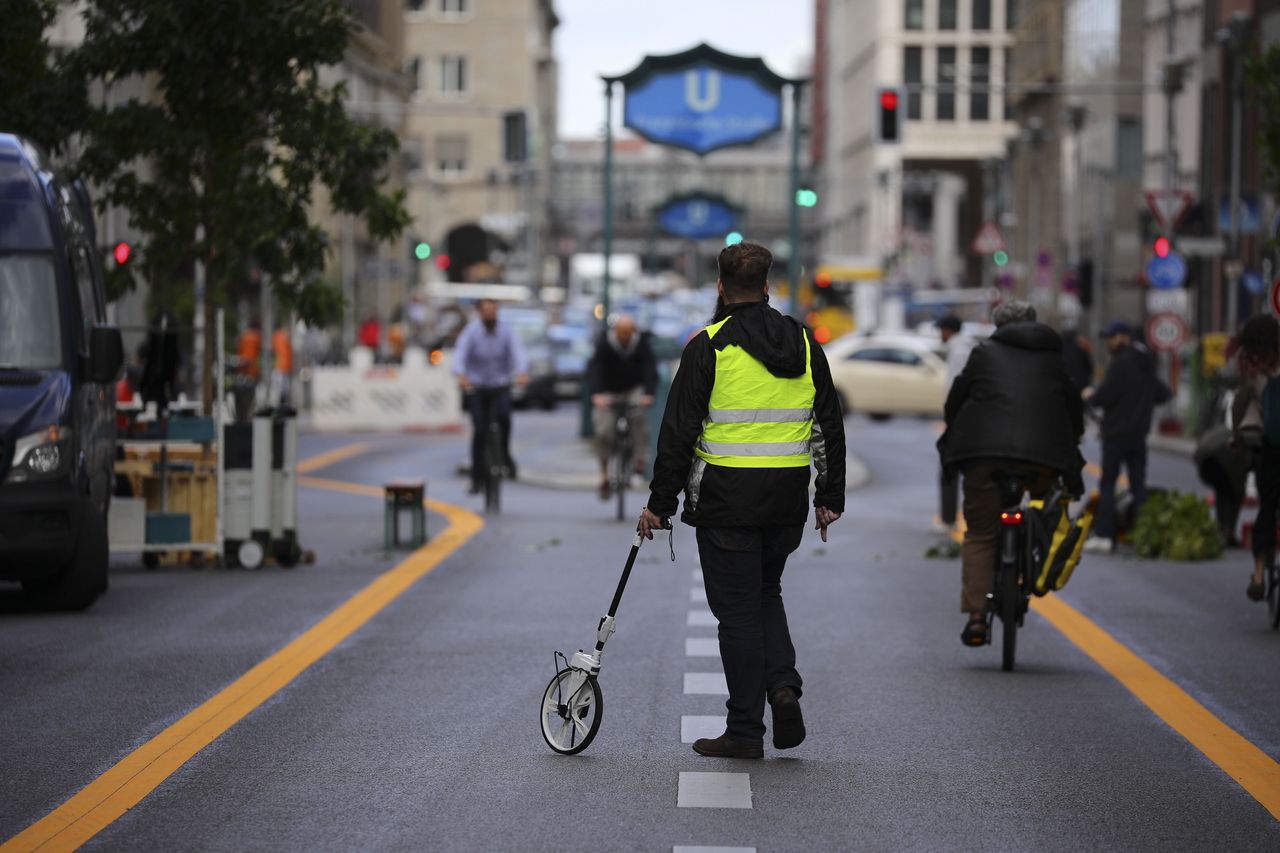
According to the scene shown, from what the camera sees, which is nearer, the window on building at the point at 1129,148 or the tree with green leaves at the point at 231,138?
the tree with green leaves at the point at 231,138

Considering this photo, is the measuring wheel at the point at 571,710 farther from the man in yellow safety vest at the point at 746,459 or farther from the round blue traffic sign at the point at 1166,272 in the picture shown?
the round blue traffic sign at the point at 1166,272

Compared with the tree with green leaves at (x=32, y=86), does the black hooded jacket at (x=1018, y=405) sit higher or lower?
lower

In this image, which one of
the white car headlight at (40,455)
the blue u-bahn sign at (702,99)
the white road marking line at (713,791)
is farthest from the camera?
the blue u-bahn sign at (702,99)

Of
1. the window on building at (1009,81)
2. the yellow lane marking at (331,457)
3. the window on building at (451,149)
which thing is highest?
the window on building at (1009,81)

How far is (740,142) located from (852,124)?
116655mm

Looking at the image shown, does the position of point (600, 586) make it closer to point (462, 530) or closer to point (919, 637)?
point (919, 637)

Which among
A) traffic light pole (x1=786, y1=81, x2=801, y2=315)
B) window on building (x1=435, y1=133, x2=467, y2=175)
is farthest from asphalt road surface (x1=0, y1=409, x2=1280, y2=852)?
window on building (x1=435, y1=133, x2=467, y2=175)

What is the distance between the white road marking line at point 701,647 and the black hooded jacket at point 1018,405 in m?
1.39

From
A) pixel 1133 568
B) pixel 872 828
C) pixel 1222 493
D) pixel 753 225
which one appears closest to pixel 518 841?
pixel 872 828

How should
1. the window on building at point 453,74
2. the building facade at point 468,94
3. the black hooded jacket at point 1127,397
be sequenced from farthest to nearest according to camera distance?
the window on building at point 453,74 → the building facade at point 468,94 → the black hooded jacket at point 1127,397

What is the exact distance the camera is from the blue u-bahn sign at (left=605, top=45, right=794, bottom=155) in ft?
107

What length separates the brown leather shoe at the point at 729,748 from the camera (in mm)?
8859

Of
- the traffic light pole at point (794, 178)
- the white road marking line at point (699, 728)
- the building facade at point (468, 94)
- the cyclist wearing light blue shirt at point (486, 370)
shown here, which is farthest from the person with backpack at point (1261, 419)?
→ the building facade at point (468, 94)

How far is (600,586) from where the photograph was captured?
15.6 m
